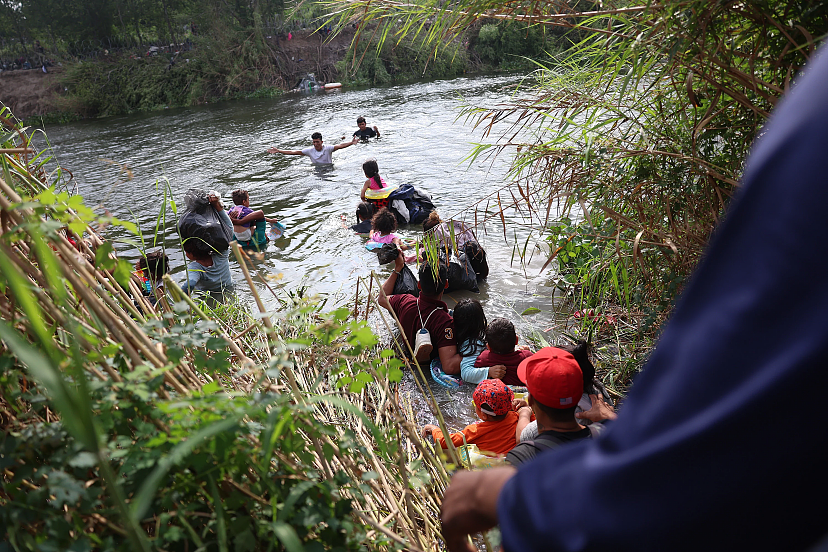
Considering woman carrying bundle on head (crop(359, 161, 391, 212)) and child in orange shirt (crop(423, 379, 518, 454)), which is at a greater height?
woman carrying bundle on head (crop(359, 161, 391, 212))

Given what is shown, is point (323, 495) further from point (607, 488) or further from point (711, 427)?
point (711, 427)

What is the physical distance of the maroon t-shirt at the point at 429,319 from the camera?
4.84m

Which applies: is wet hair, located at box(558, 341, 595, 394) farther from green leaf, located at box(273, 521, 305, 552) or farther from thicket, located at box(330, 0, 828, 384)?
green leaf, located at box(273, 521, 305, 552)

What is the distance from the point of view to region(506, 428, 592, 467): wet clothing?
2.45m

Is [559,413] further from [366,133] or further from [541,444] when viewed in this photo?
[366,133]

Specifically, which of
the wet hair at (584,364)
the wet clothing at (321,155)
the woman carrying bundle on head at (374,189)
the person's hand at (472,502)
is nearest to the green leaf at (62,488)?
the person's hand at (472,502)

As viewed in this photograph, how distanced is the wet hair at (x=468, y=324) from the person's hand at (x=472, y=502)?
3758 mm

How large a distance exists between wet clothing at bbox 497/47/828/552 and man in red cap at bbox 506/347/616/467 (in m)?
1.96

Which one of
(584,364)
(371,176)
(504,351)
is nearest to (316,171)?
A: (371,176)

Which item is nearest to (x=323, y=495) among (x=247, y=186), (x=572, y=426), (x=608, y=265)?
(x=572, y=426)

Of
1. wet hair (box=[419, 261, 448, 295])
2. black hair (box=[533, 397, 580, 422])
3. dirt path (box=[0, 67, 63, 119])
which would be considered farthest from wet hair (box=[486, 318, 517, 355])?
dirt path (box=[0, 67, 63, 119])

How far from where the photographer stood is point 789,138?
504 mm

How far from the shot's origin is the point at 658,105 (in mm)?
3139

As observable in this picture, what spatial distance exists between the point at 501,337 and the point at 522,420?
1007 millimetres
